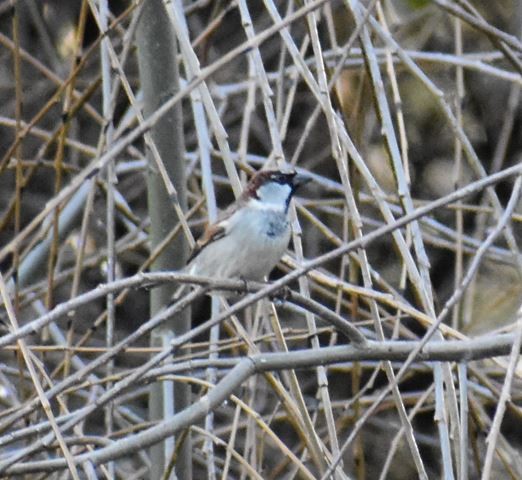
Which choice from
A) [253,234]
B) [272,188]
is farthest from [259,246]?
[272,188]

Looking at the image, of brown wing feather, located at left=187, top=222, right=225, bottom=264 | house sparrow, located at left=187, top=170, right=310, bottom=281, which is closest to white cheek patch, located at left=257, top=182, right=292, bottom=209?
house sparrow, located at left=187, top=170, right=310, bottom=281

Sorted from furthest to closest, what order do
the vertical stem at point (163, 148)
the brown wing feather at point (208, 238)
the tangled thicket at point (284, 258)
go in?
the brown wing feather at point (208, 238) → the vertical stem at point (163, 148) → the tangled thicket at point (284, 258)

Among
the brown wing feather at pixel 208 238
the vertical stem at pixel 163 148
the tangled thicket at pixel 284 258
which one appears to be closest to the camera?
the tangled thicket at pixel 284 258

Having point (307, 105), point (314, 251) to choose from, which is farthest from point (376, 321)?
point (307, 105)

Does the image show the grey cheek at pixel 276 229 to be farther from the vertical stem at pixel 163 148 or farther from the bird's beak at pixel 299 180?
the vertical stem at pixel 163 148

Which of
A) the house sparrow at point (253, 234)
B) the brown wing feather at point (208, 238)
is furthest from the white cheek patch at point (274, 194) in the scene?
the brown wing feather at point (208, 238)

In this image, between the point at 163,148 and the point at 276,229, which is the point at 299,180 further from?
the point at 163,148

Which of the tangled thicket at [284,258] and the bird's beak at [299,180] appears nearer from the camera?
the tangled thicket at [284,258]

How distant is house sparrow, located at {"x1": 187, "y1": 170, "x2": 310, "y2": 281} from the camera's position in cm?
319

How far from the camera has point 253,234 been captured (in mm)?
3227

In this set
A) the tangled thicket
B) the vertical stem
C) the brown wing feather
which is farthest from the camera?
the brown wing feather

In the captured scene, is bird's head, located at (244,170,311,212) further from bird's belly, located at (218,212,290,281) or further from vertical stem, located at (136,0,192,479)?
vertical stem, located at (136,0,192,479)

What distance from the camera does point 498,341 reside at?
2312mm

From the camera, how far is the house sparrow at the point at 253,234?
3.19m
